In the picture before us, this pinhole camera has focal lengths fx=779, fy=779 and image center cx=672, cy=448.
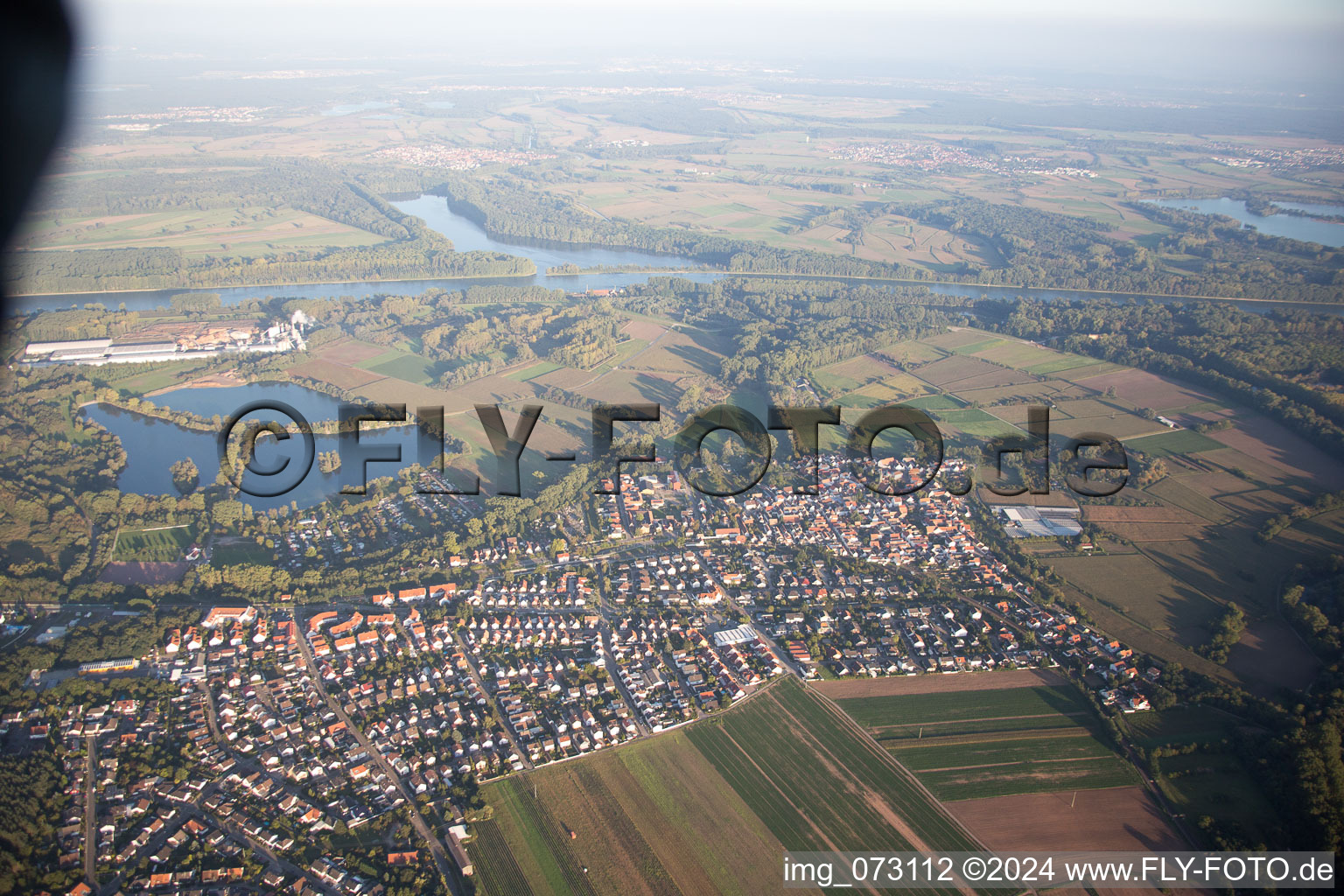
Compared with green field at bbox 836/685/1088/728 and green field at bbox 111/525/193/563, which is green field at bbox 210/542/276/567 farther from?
green field at bbox 836/685/1088/728

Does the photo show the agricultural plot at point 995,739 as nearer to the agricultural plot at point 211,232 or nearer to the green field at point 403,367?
the green field at point 403,367

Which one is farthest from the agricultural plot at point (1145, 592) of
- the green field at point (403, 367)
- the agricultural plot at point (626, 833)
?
the green field at point (403, 367)

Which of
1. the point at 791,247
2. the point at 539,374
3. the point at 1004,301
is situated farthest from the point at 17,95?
the point at 791,247

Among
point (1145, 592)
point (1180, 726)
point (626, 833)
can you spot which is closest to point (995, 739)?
point (1180, 726)

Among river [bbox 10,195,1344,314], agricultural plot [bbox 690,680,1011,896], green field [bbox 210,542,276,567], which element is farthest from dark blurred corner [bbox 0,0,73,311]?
river [bbox 10,195,1344,314]

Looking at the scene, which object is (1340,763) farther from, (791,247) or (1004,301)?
(791,247)

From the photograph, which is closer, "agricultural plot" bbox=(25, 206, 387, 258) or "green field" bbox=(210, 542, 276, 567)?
"green field" bbox=(210, 542, 276, 567)
